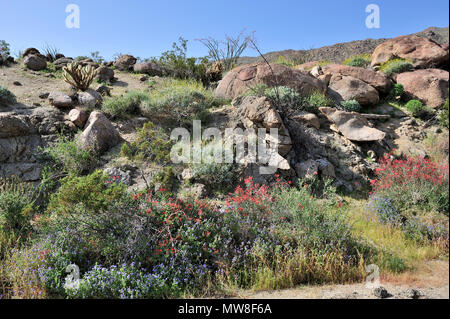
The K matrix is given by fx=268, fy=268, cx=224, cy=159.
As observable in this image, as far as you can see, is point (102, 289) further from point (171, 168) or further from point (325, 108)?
point (325, 108)

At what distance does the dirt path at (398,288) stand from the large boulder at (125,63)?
14.9m

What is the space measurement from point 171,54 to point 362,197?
1223 centimetres

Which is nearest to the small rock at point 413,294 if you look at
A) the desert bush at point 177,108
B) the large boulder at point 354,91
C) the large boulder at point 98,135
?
the large boulder at point 98,135

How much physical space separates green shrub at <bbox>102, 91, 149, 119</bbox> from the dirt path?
23.2 ft

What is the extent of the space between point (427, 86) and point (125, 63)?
575 inches

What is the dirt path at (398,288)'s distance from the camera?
66.6 inches

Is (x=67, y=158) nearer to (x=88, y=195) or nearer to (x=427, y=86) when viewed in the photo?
(x=88, y=195)

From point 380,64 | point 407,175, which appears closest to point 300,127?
point 407,175

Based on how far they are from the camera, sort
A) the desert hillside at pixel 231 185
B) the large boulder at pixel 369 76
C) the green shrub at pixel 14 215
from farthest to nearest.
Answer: the large boulder at pixel 369 76
the green shrub at pixel 14 215
the desert hillside at pixel 231 185

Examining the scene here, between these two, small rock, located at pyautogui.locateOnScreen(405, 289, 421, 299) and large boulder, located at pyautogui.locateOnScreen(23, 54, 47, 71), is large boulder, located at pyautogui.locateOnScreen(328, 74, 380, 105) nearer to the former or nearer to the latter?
small rock, located at pyautogui.locateOnScreen(405, 289, 421, 299)

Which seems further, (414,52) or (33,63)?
(414,52)

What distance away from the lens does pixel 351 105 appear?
898 cm

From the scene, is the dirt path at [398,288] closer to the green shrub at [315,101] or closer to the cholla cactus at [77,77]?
the green shrub at [315,101]

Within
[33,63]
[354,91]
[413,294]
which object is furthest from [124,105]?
[413,294]
